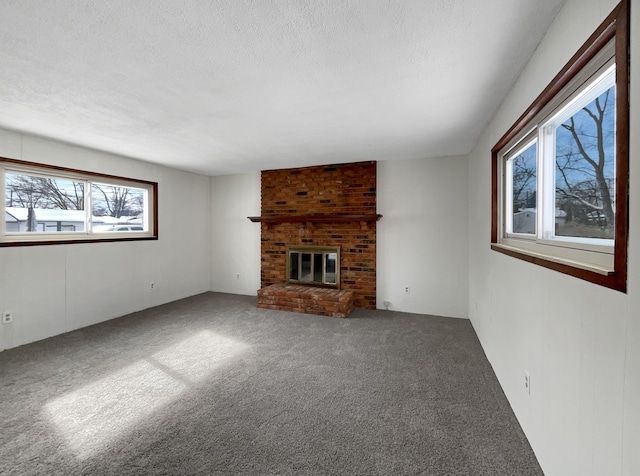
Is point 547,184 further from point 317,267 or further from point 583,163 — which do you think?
point 317,267

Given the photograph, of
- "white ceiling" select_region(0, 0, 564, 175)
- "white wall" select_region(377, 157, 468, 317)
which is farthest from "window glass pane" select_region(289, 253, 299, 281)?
"white ceiling" select_region(0, 0, 564, 175)

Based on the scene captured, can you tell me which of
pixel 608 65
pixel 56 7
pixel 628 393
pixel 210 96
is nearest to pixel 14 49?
pixel 56 7

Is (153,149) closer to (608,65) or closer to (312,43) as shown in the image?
(312,43)

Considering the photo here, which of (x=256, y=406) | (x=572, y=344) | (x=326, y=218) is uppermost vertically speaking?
(x=326, y=218)

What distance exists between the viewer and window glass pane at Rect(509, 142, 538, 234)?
1.93 meters

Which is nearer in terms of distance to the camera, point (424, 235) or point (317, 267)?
point (424, 235)

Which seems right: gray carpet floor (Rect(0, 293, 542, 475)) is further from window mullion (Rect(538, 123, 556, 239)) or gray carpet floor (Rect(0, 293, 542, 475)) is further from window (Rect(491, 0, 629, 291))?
window mullion (Rect(538, 123, 556, 239))

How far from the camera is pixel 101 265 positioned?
3.87m

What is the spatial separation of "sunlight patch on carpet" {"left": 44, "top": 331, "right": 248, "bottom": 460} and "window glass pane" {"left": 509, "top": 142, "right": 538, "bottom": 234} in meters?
2.82

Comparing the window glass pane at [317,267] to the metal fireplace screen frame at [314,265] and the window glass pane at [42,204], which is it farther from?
the window glass pane at [42,204]

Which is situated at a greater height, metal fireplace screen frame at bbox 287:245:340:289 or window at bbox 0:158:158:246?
window at bbox 0:158:158:246

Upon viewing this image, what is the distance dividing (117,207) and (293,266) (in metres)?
2.84

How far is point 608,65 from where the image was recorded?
1.07m

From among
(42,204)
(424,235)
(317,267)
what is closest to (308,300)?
(317,267)
